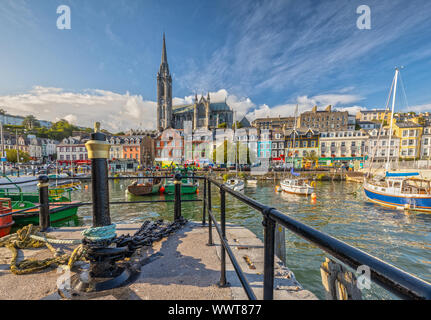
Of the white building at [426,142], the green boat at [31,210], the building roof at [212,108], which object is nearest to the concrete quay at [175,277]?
the green boat at [31,210]

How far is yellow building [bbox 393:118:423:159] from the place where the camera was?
47.5 metres

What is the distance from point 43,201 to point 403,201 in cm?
2240

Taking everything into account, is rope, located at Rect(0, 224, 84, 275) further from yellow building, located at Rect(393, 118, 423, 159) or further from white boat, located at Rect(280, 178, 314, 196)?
yellow building, located at Rect(393, 118, 423, 159)

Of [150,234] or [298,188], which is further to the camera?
[298,188]

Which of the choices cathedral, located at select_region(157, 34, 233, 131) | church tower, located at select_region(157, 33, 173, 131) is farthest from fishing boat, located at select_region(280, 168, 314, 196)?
church tower, located at select_region(157, 33, 173, 131)

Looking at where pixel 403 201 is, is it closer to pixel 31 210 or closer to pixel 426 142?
pixel 31 210

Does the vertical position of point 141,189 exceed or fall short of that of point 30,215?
it falls short

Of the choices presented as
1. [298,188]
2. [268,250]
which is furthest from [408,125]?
[268,250]

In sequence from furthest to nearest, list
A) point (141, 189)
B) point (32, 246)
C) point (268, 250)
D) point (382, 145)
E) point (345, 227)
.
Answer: point (382, 145), point (141, 189), point (345, 227), point (32, 246), point (268, 250)

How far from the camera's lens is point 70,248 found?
138 inches

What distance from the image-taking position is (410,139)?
47875mm
